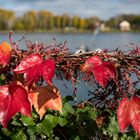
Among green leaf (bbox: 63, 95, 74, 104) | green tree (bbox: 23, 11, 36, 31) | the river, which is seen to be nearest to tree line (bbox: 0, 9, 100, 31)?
green tree (bbox: 23, 11, 36, 31)

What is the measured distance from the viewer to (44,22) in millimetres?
66312

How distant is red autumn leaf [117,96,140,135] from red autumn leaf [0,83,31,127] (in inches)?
9.5

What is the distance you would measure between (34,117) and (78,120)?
15 centimetres

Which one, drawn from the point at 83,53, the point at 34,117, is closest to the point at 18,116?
the point at 34,117

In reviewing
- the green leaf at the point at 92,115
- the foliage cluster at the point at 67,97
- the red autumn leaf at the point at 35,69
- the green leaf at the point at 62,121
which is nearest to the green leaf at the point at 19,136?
the foliage cluster at the point at 67,97

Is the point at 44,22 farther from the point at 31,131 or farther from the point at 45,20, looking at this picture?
the point at 31,131

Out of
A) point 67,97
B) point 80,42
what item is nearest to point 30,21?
point 80,42

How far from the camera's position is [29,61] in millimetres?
1026

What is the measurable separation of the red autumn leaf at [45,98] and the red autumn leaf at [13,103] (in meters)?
0.06

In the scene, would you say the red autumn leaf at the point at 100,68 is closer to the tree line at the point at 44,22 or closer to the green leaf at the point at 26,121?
the green leaf at the point at 26,121

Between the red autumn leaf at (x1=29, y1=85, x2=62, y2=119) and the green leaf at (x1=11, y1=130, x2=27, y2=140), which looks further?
the green leaf at (x1=11, y1=130, x2=27, y2=140)

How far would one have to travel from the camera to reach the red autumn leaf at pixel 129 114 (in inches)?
41.2

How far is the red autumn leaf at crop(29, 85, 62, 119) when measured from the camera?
110 cm

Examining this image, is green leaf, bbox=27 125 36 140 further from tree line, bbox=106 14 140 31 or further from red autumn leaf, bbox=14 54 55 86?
tree line, bbox=106 14 140 31
